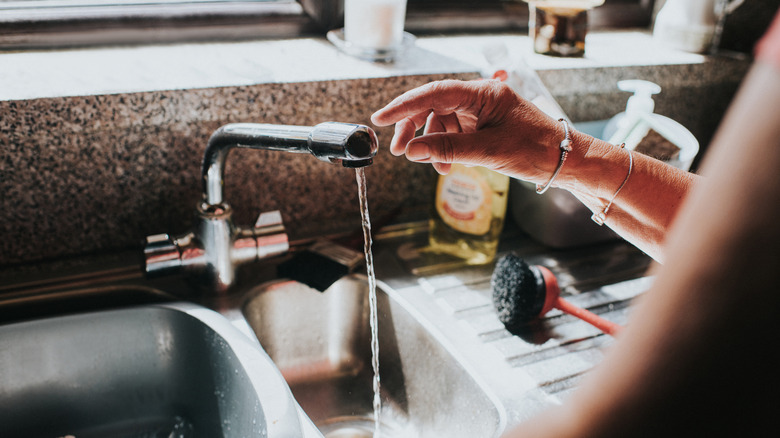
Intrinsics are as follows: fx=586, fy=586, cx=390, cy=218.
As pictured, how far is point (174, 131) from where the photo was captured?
85 cm

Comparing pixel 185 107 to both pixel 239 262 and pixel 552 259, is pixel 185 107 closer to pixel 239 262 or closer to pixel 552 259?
pixel 239 262

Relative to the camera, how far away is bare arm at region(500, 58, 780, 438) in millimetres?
221

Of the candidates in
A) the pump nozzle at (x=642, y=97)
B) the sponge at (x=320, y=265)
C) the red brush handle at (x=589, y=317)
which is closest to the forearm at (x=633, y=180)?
the red brush handle at (x=589, y=317)

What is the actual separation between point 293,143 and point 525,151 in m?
0.29

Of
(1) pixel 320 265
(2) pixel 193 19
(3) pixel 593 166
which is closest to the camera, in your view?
→ (3) pixel 593 166

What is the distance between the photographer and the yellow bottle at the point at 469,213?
960 millimetres

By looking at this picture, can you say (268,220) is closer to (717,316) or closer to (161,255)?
(161,255)

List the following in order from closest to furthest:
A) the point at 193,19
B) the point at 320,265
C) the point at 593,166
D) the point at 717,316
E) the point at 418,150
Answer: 1. the point at 717,316
2. the point at 418,150
3. the point at 593,166
4. the point at 320,265
5. the point at 193,19

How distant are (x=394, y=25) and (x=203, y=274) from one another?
531mm

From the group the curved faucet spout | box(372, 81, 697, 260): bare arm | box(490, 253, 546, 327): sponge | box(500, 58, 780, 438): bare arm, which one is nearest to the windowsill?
the curved faucet spout

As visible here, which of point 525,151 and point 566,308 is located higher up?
point 525,151

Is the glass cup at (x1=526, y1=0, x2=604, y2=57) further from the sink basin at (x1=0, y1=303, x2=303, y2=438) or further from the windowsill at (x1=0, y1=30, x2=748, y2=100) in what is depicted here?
the sink basin at (x1=0, y1=303, x2=303, y2=438)

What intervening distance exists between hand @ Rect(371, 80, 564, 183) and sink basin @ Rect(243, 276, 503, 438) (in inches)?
10.2

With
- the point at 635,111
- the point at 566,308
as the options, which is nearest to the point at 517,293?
the point at 566,308
